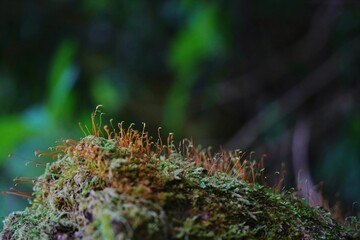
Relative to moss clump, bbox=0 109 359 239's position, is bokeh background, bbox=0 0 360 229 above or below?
above

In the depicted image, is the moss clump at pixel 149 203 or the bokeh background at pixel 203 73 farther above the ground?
the bokeh background at pixel 203 73

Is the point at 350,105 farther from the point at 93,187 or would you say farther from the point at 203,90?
the point at 93,187

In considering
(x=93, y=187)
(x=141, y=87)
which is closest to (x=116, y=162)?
(x=93, y=187)

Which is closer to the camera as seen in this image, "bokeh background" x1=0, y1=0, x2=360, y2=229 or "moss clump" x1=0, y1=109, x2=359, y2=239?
"moss clump" x1=0, y1=109, x2=359, y2=239

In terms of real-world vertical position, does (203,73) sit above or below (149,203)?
above
